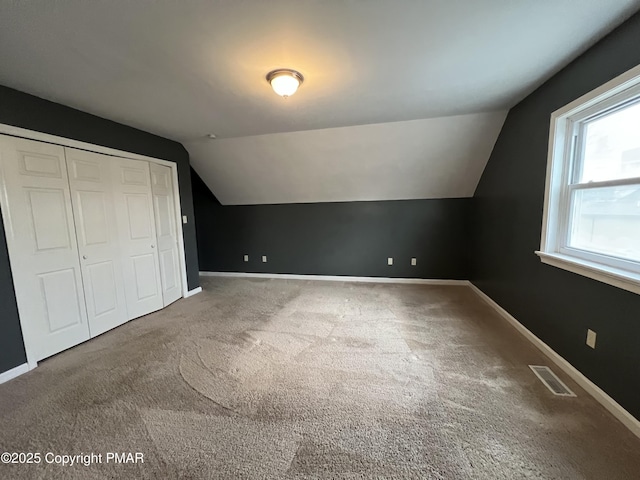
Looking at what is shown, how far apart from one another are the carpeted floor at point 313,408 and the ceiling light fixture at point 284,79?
88.3 inches

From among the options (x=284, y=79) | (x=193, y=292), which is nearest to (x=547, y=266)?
(x=284, y=79)

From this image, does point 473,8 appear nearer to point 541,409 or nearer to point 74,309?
point 541,409

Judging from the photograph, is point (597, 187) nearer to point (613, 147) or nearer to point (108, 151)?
point (613, 147)

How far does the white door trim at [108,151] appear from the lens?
2.22 metres

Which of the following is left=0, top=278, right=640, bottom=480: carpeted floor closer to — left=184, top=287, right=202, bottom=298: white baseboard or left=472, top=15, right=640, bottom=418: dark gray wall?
left=472, top=15, right=640, bottom=418: dark gray wall

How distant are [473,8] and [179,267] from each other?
4243 millimetres

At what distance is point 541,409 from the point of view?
1710 millimetres

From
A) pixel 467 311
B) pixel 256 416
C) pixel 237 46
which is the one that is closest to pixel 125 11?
pixel 237 46

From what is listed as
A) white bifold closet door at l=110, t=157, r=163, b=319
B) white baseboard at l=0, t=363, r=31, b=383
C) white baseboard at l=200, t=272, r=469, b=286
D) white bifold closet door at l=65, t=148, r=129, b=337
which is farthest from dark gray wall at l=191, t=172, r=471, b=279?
white baseboard at l=0, t=363, r=31, b=383

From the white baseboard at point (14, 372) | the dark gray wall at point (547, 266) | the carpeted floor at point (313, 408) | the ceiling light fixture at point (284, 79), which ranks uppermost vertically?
the ceiling light fixture at point (284, 79)

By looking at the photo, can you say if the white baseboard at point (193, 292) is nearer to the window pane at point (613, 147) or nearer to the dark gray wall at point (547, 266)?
the dark gray wall at point (547, 266)

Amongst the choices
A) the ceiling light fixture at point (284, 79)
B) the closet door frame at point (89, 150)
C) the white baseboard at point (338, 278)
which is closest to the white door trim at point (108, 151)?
the closet door frame at point (89, 150)

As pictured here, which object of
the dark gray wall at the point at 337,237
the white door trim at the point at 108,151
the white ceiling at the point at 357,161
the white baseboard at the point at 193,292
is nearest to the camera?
the white door trim at the point at 108,151

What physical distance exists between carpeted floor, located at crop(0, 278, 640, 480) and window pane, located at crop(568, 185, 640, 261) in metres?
1.01
